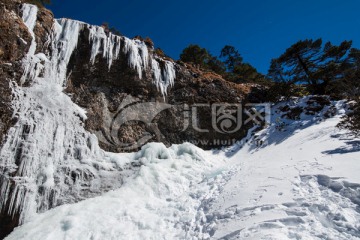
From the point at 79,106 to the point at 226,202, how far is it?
28.8 ft

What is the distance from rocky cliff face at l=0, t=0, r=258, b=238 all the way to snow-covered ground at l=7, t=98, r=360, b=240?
119cm

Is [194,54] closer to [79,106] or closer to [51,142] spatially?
[79,106]

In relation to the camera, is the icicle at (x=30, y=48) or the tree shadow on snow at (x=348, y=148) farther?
the icicle at (x=30, y=48)

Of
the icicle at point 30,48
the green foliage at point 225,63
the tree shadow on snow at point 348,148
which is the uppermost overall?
the green foliage at point 225,63

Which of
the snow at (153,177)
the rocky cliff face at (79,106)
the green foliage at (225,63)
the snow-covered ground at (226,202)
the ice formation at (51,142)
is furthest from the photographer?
the green foliage at (225,63)

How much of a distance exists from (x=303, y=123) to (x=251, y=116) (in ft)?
9.88

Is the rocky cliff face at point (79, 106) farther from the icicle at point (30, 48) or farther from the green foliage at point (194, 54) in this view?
the green foliage at point (194, 54)

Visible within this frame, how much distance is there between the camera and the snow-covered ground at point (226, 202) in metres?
5.19

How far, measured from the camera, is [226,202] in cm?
690

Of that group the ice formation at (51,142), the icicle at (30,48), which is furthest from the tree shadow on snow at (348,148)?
the icicle at (30,48)

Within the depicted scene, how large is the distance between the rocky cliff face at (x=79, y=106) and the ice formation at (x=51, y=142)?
0.03m

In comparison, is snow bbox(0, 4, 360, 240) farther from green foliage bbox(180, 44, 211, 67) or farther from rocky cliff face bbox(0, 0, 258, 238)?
green foliage bbox(180, 44, 211, 67)

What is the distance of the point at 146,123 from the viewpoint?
46.9 feet

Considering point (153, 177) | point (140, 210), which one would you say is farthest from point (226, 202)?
point (153, 177)
